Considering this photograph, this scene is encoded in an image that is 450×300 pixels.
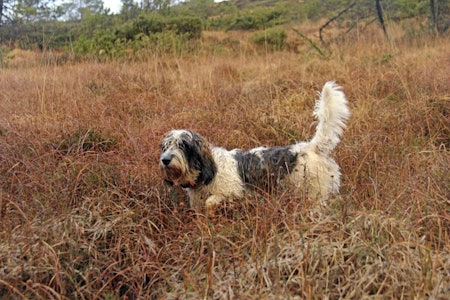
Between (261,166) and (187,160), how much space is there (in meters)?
0.64

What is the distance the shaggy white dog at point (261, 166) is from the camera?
3.56m

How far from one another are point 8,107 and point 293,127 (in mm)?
3655

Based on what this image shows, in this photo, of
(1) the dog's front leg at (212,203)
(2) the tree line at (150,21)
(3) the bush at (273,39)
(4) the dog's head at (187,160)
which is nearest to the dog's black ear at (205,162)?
(4) the dog's head at (187,160)

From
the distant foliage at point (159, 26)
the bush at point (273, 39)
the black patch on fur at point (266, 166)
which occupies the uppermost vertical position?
the distant foliage at point (159, 26)

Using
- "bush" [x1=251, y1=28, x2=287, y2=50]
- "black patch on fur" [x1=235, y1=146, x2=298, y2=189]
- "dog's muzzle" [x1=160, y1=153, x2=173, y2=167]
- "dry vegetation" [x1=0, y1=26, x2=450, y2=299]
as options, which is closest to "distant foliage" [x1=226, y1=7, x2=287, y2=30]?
"bush" [x1=251, y1=28, x2=287, y2=50]

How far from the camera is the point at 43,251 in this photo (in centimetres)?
270

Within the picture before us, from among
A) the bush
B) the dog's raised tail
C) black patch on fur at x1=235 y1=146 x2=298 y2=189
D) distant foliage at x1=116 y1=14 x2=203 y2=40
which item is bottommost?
black patch on fur at x1=235 y1=146 x2=298 y2=189

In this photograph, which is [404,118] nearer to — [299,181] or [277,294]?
[299,181]

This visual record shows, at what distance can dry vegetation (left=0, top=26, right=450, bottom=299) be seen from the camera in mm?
2475

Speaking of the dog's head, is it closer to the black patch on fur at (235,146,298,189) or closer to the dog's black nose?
the dog's black nose

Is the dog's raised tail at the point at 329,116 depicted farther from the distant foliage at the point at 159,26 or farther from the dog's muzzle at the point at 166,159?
the distant foliage at the point at 159,26

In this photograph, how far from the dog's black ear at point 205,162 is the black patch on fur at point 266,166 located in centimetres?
27

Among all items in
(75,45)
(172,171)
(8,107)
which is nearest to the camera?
(172,171)

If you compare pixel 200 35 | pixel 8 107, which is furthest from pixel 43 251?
pixel 200 35
